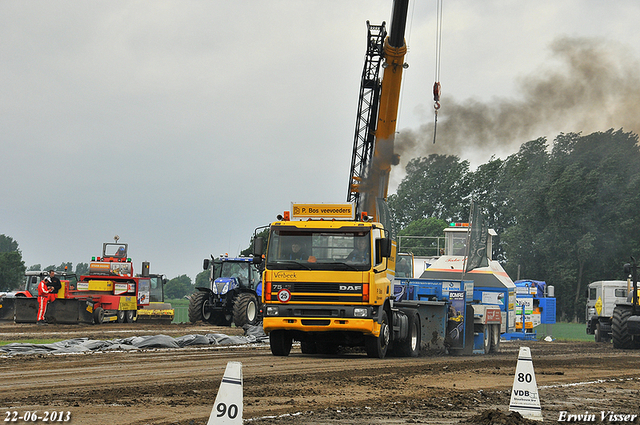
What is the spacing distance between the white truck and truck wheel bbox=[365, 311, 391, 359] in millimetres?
17971

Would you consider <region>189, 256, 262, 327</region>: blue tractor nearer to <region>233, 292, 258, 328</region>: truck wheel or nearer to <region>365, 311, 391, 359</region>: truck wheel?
<region>233, 292, 258, 328</region>: truck wheel

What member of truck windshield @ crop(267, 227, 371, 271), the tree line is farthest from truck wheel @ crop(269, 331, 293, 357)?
the tree line

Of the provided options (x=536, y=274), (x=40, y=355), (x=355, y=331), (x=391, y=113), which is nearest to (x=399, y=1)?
(x=391, y=113)

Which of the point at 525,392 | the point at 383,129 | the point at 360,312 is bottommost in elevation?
the point at 525,392

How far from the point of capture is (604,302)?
33688mm

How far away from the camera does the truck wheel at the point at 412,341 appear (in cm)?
1892

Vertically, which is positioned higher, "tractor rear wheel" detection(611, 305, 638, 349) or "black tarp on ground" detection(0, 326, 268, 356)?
"tractor rear wheel" detection(611, 305, 638, 349)

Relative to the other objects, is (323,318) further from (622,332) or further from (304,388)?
(622,332)

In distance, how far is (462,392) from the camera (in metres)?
11.2

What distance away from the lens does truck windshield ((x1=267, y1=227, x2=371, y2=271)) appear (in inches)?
635

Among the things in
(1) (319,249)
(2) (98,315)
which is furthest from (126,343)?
(2) (98,315)

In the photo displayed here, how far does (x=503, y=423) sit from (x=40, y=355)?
1160 cm

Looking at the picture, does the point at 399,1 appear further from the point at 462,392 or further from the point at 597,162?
the point at 597,162

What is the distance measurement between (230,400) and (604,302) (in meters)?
30.8
